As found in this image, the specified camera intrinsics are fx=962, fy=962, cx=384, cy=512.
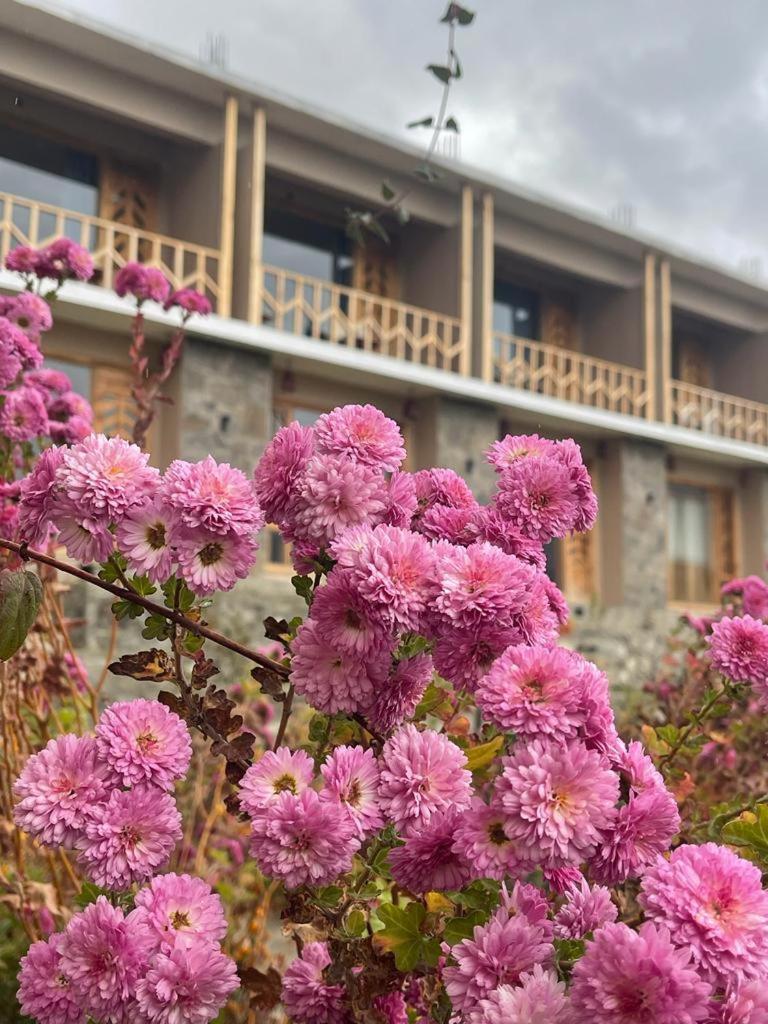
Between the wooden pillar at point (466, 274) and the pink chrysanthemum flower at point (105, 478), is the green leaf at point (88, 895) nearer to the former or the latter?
the pink chrysanthemum flower at point (105, 478)

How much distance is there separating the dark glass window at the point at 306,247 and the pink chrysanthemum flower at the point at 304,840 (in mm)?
11509

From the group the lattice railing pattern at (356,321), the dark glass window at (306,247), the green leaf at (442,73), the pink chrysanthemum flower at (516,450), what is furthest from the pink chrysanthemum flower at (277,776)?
the dark glass window at (306,247)

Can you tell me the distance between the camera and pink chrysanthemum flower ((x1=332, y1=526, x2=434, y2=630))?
1.00 meters

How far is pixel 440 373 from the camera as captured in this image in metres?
11.1

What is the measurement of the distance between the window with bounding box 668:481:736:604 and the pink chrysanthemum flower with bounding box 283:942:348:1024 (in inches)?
565

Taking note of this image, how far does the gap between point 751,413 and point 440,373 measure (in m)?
7.20

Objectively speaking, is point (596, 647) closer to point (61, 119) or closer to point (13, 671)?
point (61, 119)

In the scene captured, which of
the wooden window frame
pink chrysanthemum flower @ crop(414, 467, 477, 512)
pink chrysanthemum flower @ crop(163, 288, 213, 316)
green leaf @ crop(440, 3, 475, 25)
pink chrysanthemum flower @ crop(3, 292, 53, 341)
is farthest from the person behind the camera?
the wooden window frame

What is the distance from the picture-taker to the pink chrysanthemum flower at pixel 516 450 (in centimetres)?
132

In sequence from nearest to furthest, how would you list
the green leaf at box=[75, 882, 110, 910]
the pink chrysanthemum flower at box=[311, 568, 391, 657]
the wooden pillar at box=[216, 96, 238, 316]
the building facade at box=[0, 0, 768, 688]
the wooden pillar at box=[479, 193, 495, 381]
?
the pink chrysanthemum flower at box=[311, 568, 391, 657]
the green leaf at box=[75, 882, 110, 910]
the building facade at box=[0, 0, 768, 688]
the wooden pillar at box=[216, 96, 238, 316]
the wooden pillar at box=[479, 193, 495, 381]

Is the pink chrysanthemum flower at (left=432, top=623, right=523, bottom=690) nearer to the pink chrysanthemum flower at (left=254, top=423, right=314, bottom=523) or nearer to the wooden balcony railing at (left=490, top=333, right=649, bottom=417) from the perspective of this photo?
the pink chrysanthemum flower at (left=254, top=423, right=314, bottom=523)

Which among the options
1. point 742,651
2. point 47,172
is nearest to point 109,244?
point 47,172

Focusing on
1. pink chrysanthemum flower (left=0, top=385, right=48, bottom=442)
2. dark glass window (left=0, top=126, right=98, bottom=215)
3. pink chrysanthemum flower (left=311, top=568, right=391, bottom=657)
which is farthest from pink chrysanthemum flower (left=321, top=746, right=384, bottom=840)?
dark glass window (left=0, top=126, right=98, bottom=215)

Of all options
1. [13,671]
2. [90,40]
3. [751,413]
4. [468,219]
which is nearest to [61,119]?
[90,40]
